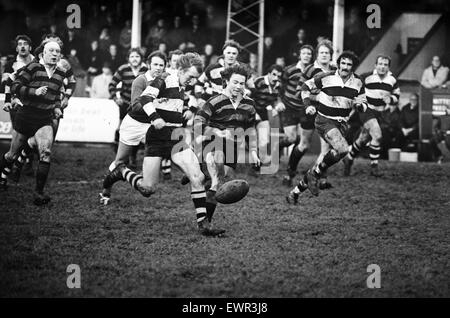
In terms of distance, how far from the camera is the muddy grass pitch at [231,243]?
600 cm

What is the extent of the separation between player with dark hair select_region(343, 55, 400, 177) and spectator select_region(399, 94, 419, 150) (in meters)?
3.11

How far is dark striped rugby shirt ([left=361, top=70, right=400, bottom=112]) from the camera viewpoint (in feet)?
43.7

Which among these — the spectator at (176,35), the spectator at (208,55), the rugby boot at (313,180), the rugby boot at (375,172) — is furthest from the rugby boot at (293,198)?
the spectator at (176,35)

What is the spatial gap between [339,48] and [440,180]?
205 inches

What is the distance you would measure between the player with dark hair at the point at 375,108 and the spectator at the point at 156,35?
6304 mm

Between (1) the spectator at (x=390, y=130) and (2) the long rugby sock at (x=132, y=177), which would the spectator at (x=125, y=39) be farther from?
(2) the long rugby sock at (x=132, y=177)

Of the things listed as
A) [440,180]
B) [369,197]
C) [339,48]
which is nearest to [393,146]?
[339,48]

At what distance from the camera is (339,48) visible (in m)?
17.1

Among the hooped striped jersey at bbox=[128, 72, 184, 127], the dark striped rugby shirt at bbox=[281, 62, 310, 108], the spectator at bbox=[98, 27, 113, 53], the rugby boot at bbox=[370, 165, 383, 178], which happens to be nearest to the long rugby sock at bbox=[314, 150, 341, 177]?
the hooped striped jersey at bbox=[128, 72, 184, 127]

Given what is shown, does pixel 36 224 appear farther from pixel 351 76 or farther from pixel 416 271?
pixel 351 76

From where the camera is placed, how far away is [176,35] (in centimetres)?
1841

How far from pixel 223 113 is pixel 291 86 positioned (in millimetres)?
4446

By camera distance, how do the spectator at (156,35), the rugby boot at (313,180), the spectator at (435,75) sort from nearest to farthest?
1. the rugby boot at (313,180)
2. the spectator at (435,75)
3. the spectator at (156,35)
